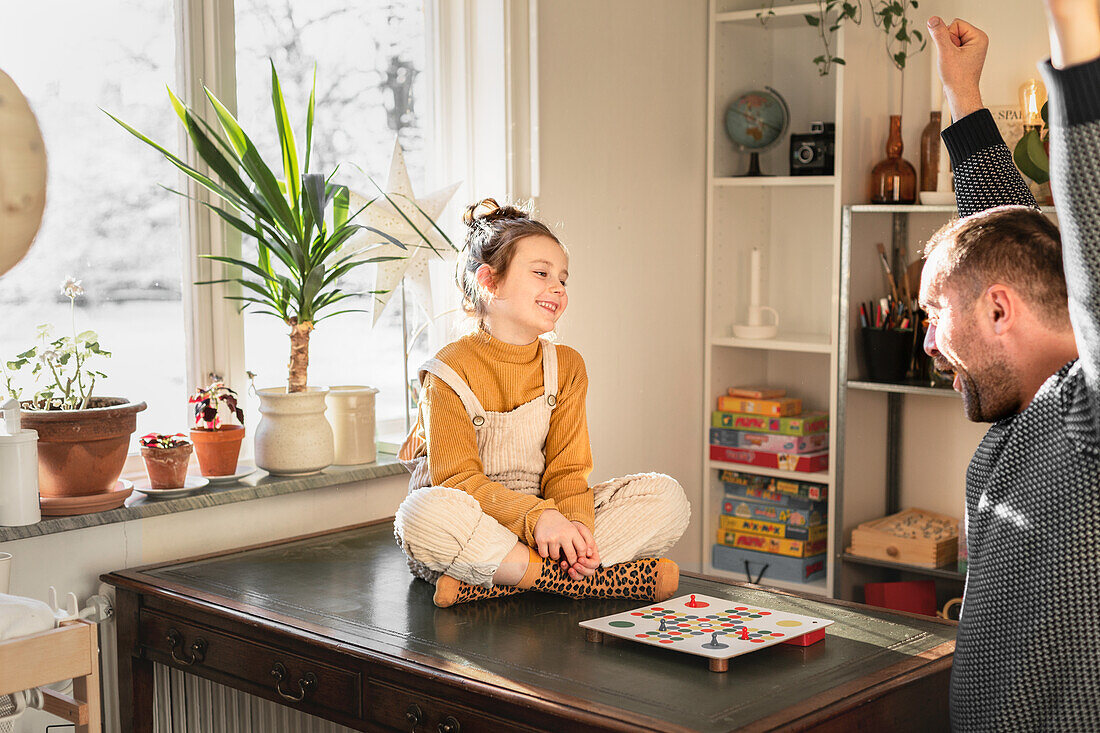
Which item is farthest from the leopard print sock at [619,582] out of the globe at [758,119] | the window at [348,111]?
the globe at [758,119]

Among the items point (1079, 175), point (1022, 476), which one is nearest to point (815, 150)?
point (1022, 476)

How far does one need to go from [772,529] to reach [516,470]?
4.72ft

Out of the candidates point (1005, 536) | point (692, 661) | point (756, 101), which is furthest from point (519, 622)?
point (756, 101)

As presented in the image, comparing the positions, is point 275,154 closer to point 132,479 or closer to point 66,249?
point 66,249

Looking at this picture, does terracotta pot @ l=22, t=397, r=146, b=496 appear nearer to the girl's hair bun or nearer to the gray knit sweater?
the girl's hair bun

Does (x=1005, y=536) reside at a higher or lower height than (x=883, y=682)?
higher

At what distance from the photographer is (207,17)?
239 centimetres

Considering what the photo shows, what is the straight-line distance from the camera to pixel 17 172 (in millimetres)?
1852

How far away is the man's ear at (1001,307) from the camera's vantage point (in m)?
1.20

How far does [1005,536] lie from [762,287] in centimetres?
235

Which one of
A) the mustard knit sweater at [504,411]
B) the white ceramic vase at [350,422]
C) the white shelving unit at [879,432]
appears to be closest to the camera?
the mustard knit sweater at [504,411]

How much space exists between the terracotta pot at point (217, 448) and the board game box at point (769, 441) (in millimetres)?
1499

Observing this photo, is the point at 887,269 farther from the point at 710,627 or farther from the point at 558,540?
the point at 710,627

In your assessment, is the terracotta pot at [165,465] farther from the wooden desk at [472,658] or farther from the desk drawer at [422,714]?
the desk drawer at [422,714]
